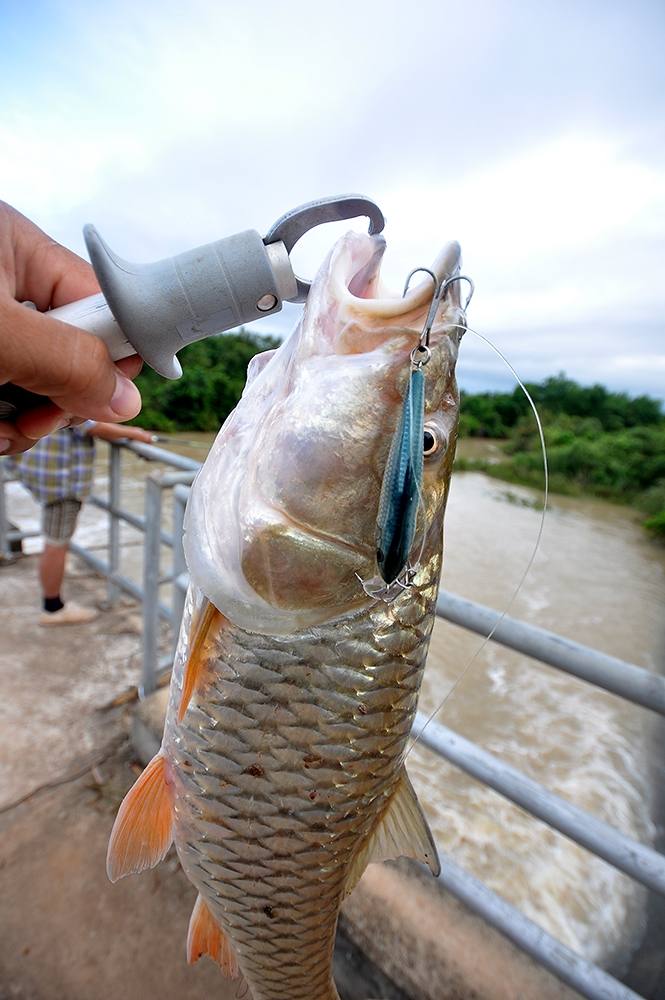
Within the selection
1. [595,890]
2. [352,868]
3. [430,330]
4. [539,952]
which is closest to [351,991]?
[539,952]

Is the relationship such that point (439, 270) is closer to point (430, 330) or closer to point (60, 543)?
point (430, 330)

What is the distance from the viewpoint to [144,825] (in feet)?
3.75

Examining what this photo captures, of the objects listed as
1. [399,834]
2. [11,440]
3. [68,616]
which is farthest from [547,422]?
[11,440]

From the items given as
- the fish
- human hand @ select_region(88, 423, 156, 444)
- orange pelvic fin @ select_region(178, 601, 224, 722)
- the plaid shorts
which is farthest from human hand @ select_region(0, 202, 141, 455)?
the plaid shorts

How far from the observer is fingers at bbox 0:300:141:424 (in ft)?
2.58

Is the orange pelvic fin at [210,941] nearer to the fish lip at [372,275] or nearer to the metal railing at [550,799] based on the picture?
the metal railing at [550,799]

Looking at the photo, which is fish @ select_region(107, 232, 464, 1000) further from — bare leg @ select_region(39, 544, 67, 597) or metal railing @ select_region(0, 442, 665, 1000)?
bare leg @ select_region(39, 544, 67, 597)

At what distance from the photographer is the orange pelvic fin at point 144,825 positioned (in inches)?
43.9

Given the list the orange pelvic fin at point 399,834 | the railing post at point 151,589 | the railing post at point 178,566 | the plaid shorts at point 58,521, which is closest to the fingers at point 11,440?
the orange pelvic fin at point 399,834

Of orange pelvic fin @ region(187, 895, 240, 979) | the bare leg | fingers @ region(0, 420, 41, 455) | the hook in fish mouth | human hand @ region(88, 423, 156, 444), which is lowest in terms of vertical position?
the bare leg

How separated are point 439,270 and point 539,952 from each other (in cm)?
181

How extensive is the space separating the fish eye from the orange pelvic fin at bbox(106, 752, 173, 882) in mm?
806

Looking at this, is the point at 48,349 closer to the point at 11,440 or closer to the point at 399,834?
the point at 11,440

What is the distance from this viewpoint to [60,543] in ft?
12.6
